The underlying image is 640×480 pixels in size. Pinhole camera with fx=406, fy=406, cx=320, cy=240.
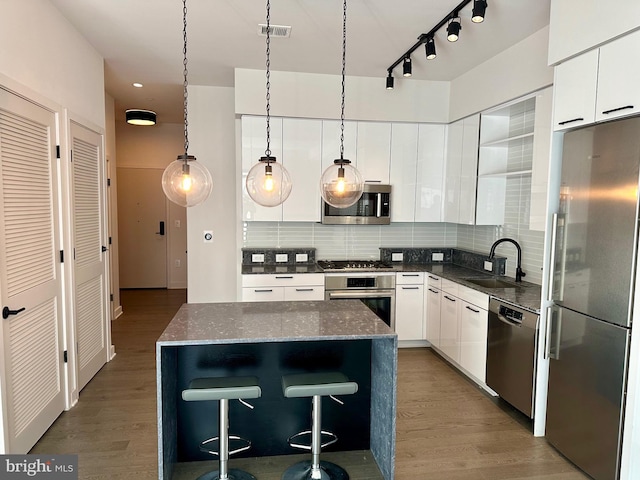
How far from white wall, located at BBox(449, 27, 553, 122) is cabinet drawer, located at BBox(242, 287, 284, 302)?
2.64 m

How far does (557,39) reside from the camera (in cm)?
255

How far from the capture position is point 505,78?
3.51m

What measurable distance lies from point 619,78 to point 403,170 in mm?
2458

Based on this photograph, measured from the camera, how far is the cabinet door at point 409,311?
430 centimetres

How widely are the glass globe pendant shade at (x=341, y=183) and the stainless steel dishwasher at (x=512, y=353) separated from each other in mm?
1526

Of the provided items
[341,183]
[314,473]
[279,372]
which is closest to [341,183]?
[341,183]

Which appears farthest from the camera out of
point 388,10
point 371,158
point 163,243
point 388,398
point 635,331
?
point 163,243

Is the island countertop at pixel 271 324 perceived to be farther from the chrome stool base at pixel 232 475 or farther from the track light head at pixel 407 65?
the track light head at pixel 407 65

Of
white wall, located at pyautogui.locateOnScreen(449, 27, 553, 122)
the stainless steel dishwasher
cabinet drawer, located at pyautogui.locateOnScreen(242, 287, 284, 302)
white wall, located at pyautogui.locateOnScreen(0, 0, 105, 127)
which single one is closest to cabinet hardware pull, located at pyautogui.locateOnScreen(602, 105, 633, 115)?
white wall, located at pyautogui.locateOnScreen(449, 27, 553, 122)

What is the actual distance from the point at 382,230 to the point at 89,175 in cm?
311

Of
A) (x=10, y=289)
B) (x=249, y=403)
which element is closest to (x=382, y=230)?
(x=249, y=403)

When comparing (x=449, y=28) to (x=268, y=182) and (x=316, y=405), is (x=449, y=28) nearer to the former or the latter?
(x=268, y=182)

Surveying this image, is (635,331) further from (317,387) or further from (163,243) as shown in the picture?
(163,243)

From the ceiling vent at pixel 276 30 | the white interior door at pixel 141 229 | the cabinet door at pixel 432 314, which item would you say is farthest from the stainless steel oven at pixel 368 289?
the white interior door at pixel 141 229
